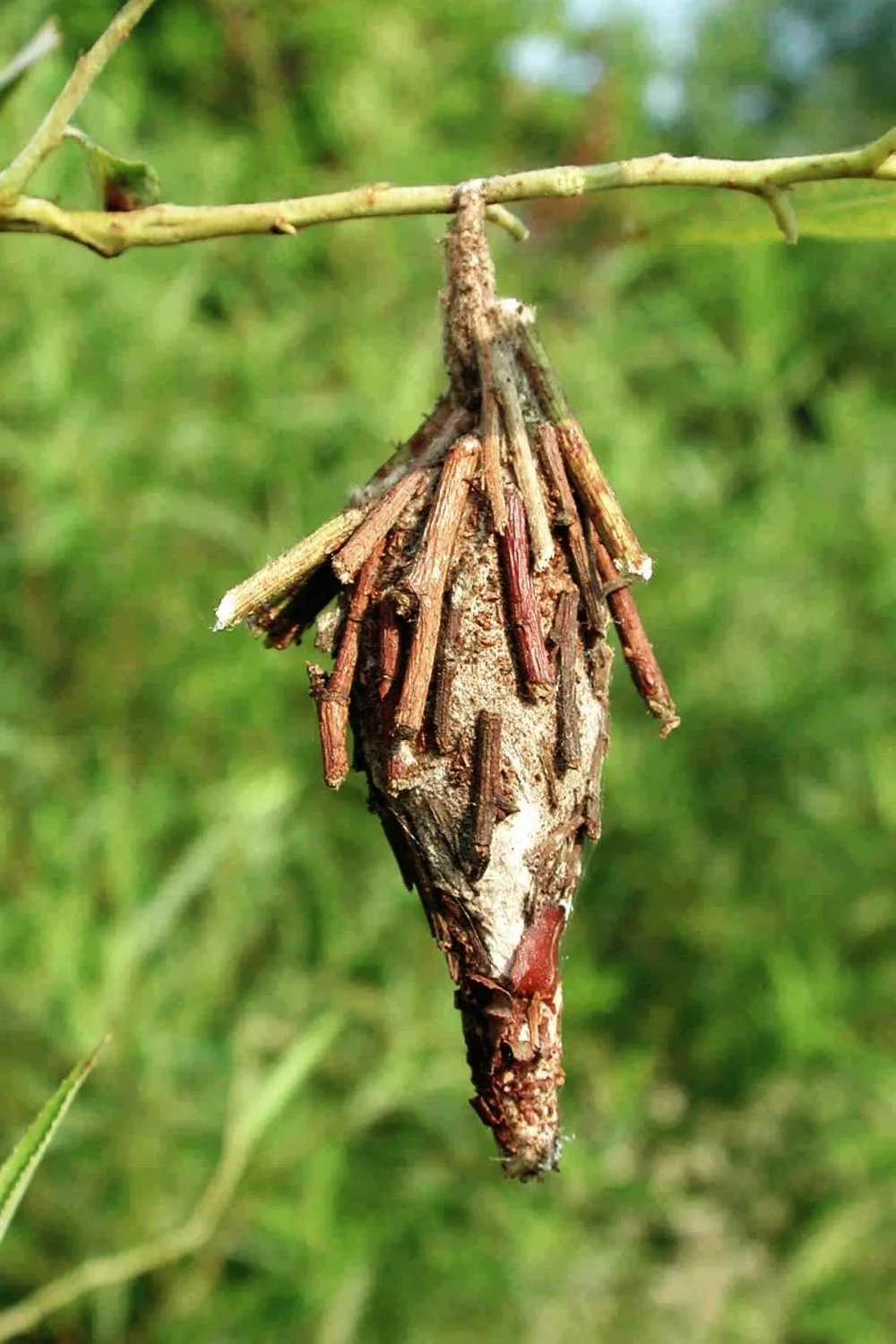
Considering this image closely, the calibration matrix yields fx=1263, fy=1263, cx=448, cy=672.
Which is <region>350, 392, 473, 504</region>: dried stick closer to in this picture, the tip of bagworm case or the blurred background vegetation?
the tip of bagworm case

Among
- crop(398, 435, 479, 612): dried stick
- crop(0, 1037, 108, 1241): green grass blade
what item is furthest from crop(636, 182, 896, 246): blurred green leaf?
crop(0, 1037, 108, 1241): green grass blade

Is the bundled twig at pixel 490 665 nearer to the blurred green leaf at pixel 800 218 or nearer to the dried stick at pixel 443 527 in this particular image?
the dried stick at pixel 443 527

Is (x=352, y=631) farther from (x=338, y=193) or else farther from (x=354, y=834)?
(x=354, y=834)

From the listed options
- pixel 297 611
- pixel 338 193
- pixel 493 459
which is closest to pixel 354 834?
pixel 297 611

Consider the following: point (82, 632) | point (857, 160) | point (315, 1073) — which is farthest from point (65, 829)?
point (857, 160)

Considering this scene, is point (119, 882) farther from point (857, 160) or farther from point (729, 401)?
point (729, 401)

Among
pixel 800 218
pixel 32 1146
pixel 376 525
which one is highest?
pixel 800 218
